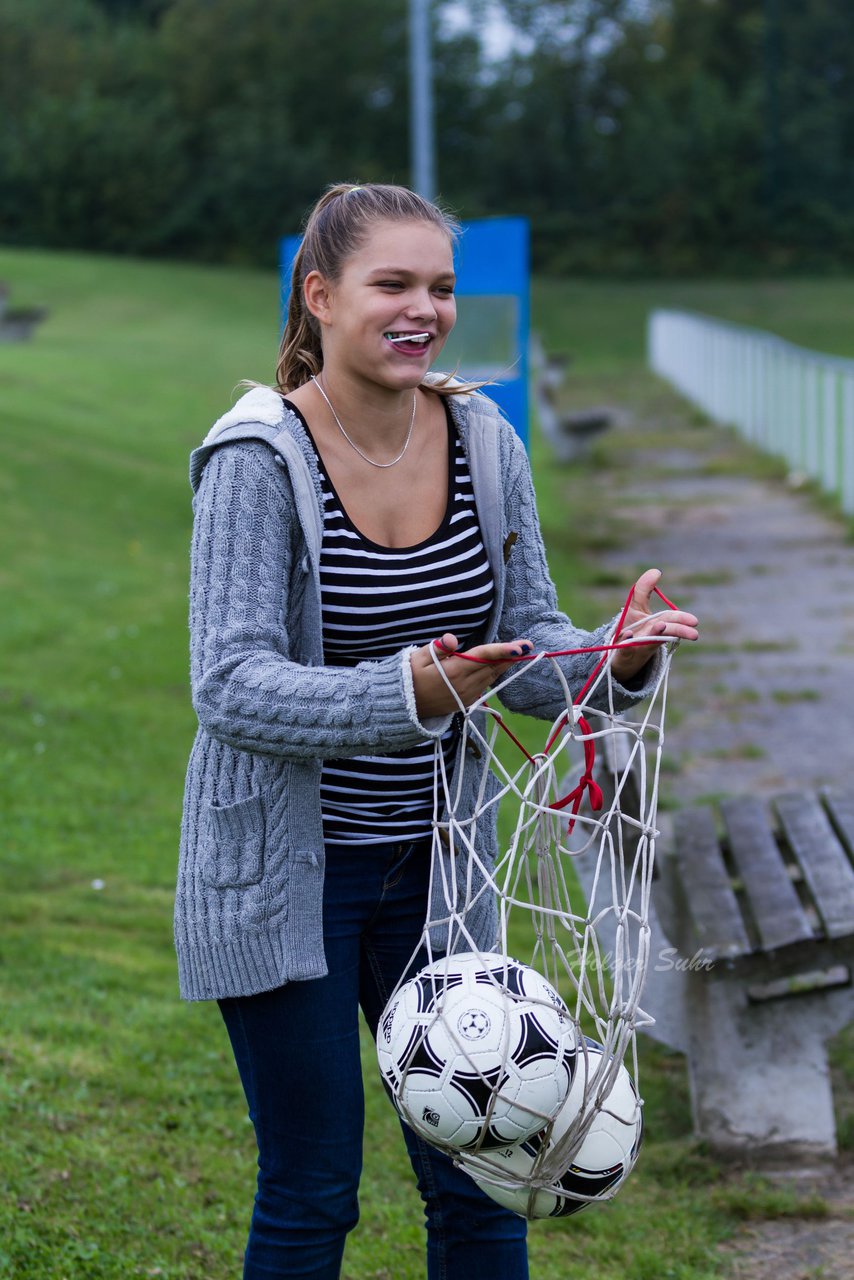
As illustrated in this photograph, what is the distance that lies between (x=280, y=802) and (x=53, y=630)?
7158mm

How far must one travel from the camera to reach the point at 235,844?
239cm

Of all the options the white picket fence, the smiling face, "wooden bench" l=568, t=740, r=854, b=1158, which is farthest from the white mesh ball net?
the white picket fence

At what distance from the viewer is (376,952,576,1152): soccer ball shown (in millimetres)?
2232

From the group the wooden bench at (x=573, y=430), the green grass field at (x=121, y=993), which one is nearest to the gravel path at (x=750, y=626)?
the wooden bench at (x=573, y=430)

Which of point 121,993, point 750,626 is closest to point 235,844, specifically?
point 121,993

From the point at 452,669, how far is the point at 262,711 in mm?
263

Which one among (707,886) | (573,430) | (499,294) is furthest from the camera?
(573,430)

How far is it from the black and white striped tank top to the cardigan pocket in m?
0.13

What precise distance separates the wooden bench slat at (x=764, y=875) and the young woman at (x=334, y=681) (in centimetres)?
131

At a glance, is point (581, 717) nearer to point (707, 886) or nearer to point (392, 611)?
point (392, 611)

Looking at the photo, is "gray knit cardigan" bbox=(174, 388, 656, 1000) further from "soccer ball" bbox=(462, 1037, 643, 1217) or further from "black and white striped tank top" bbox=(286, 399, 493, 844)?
"soccer ball" bbox=(462, 1037, 643, 1217)

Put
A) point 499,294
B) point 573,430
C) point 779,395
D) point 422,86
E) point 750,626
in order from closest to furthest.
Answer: point 499,294, point 750,626, point 573,430, point 779,395, point 422,86

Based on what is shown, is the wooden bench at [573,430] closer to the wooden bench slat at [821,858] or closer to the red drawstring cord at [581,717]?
the wooden bench slat at [821,858]

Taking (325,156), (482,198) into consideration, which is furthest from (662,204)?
(325,156)
